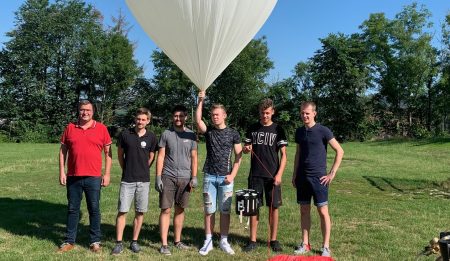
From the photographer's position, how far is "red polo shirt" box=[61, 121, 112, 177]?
5289 millimetres

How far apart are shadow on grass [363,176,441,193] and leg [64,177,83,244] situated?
24.0ft

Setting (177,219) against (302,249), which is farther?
(177,219)

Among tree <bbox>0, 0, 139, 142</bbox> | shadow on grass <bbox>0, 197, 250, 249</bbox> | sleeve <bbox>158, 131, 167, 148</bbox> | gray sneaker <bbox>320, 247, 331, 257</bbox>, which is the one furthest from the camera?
tree <bbox>0, 0, 139, 142</bbox>

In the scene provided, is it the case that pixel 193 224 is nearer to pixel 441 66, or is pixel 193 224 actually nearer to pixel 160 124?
pixel 160 124

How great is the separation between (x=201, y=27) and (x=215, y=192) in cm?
194

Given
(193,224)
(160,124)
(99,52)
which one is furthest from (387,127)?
(193,224)

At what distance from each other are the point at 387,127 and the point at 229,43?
32.7m

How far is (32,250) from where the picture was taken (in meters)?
5.43

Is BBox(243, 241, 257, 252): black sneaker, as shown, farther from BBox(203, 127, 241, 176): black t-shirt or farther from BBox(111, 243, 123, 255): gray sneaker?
BBox(111, 243, 123, 255): gray sneaker

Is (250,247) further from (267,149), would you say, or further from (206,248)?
(267,149)

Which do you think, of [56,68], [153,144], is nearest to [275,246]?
[153,144]

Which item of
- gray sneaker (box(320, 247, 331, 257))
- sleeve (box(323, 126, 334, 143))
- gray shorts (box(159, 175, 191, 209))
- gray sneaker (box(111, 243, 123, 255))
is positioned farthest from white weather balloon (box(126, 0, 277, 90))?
gray sneaker (box(320, 247, 331, 257))

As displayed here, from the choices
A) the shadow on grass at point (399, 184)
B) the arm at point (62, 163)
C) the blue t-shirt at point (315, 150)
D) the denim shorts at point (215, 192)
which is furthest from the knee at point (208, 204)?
the shadow on grass at point (399, 184)

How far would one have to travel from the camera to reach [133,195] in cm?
543
